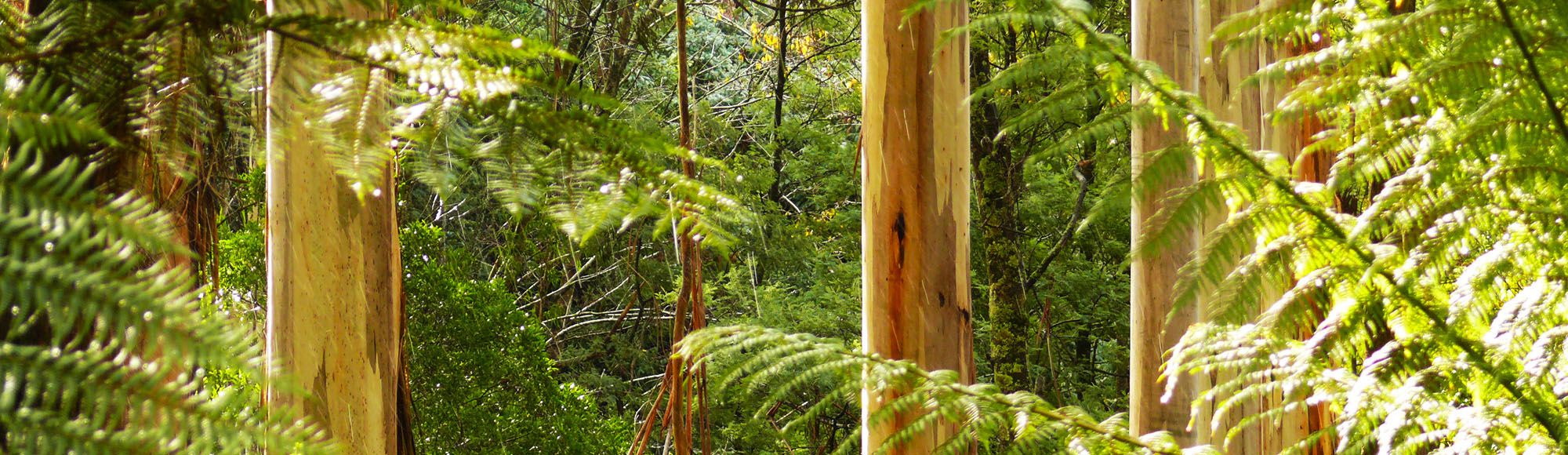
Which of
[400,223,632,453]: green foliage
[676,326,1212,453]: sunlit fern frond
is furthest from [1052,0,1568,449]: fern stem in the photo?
[400,223,632,453]: green foliage

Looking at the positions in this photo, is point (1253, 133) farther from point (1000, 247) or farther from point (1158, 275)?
point (1000, 247)

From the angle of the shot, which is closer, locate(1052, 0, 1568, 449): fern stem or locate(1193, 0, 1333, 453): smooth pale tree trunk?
locate(1052, 0, 1568, 449): fern stem

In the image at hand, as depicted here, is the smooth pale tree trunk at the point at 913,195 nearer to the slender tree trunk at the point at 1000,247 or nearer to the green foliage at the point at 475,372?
the green foliage at the point at 475,372

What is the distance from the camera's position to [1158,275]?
10.9 feet

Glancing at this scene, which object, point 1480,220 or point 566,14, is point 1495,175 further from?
point 566,14

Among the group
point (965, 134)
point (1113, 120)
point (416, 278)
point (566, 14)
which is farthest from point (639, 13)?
point (1113, 120)

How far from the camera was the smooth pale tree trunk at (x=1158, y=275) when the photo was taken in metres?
3.22

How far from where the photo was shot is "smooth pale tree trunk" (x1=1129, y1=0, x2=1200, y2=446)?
127 inches

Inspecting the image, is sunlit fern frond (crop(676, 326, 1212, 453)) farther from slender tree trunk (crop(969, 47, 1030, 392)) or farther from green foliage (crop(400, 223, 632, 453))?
slender tree trunk (crop(969, 47, 1030, 392))

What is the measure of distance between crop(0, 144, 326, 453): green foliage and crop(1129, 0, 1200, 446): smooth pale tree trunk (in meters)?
2.93

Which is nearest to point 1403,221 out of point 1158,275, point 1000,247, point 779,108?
point 1158,275

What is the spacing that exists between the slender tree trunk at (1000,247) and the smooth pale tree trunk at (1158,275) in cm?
276

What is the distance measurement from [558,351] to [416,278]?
234 centimetres

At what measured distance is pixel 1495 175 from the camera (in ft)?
3.28
